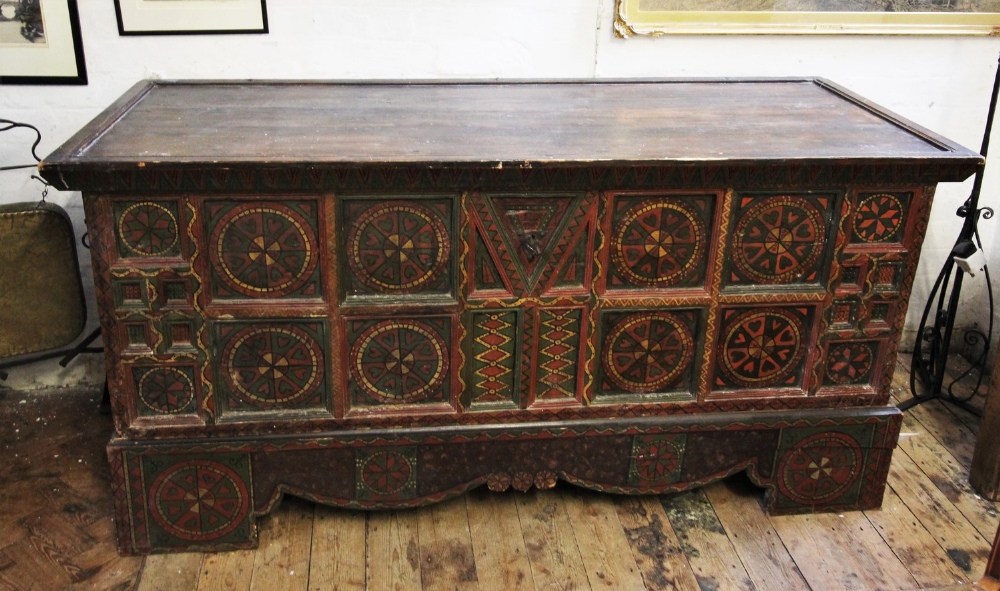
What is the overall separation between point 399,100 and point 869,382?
1.49 m

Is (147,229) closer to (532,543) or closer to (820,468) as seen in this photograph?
(532,543)

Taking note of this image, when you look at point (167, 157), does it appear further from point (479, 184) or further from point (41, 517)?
point (41, 517)

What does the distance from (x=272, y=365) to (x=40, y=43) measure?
4.32 ft

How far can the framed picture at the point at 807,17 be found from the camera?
3018 millimetres

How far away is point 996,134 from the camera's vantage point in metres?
3.30

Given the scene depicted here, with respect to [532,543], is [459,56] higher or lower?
higher

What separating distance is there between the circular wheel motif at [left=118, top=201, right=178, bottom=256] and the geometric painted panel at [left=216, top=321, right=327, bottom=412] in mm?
236

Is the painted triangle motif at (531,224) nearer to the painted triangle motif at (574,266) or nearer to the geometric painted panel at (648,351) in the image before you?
the painted triangle motif at (574,266)

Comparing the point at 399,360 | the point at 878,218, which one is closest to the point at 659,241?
the point at 878,218

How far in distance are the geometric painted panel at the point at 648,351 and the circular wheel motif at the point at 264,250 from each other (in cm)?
76

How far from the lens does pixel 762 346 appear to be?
2500 millimetres

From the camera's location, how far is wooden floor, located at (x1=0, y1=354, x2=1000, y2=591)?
2.44 metres

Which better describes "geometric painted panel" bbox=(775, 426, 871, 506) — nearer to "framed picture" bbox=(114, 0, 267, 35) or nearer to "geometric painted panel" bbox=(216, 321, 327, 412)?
"geometric painted panel" bbox=(216, 321, 327, 412)

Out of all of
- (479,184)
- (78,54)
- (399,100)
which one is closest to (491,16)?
(399,100)
